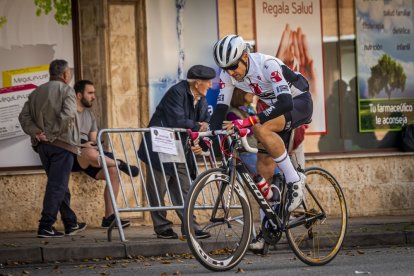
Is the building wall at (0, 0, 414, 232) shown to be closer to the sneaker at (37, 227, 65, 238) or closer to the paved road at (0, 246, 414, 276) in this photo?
the sneaker at (37, 227, 65, 238)

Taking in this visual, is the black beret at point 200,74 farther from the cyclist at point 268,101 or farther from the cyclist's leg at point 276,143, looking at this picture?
the cyclist's leg at point 276,143

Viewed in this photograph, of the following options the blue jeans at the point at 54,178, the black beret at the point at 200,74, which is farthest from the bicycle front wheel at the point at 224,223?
the blue jeans at the point at 54,178

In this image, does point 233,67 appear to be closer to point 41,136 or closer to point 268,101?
point 268,101

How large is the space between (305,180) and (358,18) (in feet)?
21.9

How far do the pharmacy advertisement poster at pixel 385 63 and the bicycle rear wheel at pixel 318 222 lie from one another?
19.5ft

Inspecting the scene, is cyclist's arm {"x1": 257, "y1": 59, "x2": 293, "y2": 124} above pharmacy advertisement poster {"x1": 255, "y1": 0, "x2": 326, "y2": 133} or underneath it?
Result: underneath

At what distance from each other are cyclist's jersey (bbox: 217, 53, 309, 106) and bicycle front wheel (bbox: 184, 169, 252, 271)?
2.80 ft

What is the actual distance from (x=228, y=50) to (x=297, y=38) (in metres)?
6.62

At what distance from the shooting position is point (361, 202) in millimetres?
15898

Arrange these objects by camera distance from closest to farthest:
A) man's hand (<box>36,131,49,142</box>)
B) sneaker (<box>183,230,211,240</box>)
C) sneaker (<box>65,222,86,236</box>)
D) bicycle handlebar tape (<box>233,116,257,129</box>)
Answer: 1. sneaker (<box>183,230,211,240</box>)
2. bicycle handlebar tape (<box>233,116,257,129</box>)
3. man's hand (<box>36,131,49,142</box>)
4. sneaker (<box>65,222,86,236</box>)

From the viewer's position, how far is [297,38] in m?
15.9

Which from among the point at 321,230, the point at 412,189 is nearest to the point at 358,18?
the point at 412,189

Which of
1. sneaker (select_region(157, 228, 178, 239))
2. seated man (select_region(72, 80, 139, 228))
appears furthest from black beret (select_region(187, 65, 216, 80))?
sneaker (select_region(157, 228, 178, 239))

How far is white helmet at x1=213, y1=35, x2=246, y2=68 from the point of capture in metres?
9.34
